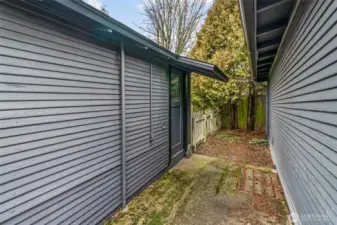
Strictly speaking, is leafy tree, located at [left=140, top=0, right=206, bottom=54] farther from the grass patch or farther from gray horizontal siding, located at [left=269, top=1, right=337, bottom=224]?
gray horizontal siding, located at [left=269, top=1, right=337, bottom=224]

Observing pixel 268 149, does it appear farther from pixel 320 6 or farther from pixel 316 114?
pixel 320 6

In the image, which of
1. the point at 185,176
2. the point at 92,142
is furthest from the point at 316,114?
the point at 185,176

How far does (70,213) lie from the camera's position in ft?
7.31

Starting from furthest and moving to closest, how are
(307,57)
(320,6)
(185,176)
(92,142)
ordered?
1. (185,176)
2. (92,142)
3. (307,57)
4. (320,6)

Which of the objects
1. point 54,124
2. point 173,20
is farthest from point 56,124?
point 173,20

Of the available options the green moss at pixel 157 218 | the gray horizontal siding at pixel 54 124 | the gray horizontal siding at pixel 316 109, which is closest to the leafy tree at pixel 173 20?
the gray horizontal siding at pixel 54 124

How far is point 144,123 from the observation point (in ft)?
12.4

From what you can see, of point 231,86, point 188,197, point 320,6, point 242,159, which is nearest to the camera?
point 320,6

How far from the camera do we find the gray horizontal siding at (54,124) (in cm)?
164

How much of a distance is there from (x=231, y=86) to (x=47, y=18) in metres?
8.65

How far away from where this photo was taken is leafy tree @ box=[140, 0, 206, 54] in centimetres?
983

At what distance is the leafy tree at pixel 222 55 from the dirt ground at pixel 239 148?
2.06 m

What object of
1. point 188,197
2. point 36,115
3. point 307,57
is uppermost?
point 307,57

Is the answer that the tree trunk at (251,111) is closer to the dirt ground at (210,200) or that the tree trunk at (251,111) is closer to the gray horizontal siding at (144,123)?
the dirt ground at (210,200)
